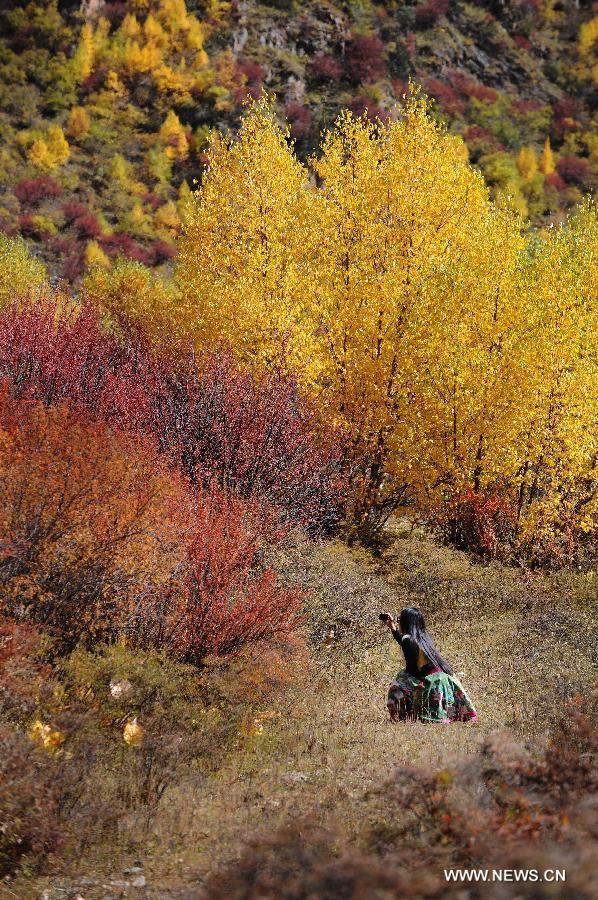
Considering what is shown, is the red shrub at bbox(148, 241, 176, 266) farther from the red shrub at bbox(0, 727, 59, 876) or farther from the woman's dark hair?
the red shrub at bbox(0, 727, 59, 876)

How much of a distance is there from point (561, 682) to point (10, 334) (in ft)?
32.0

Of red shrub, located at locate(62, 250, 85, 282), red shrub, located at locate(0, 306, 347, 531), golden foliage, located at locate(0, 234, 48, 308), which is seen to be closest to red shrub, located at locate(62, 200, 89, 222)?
red shrub, located at locate(62, 250, 85, 282)

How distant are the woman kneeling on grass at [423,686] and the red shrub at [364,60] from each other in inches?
2702

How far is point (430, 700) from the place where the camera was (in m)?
6.87

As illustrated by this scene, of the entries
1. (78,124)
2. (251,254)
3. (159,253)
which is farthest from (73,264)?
(251,254)

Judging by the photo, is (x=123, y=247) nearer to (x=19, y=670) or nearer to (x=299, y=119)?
(x=299, y=119)

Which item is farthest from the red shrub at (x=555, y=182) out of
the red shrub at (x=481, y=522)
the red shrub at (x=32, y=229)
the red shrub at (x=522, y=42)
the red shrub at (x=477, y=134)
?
the red shrub at (x=481, y=522)

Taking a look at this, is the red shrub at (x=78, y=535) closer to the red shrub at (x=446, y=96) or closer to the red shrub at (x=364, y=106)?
the red shrub at (x=364, y=106)

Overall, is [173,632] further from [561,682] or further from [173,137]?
[173,137]

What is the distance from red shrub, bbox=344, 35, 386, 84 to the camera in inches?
2618

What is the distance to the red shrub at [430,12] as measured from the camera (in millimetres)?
77750

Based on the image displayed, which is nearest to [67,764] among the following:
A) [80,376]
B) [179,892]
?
[179,892]

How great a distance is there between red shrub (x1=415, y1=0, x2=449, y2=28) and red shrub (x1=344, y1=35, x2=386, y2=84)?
377 inches

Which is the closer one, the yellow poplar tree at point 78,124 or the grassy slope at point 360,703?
the grassy slope at point 360,703
